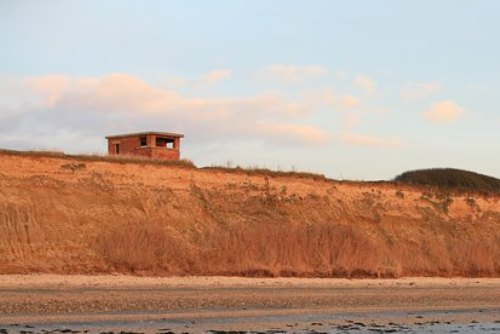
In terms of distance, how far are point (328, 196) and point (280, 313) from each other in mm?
27047

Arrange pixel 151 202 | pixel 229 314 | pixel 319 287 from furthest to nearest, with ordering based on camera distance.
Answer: pixel 151 202 < pixel 319 287 < pixel 229 314

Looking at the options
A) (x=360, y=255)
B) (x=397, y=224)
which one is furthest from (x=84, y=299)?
(x=397, y=224)

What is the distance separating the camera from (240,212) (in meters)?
41.3

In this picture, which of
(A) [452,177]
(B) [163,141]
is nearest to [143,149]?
(B) [163,141]

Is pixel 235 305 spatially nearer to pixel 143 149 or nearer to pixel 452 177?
pixel 143 149

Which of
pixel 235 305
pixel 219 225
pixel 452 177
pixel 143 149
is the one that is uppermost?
pixel 143 149

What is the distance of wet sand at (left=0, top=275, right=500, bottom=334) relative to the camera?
1664cm

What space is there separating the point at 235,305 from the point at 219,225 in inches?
724

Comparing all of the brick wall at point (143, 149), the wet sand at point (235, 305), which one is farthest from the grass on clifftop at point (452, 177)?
the wet sand at point (235, 305)

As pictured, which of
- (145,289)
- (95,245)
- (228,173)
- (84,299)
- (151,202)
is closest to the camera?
(84,299)

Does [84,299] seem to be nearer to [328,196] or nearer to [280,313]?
[280,313]

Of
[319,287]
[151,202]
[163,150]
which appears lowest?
[319,287]

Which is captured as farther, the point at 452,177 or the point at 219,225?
the point at 452,177

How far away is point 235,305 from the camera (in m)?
20.5
